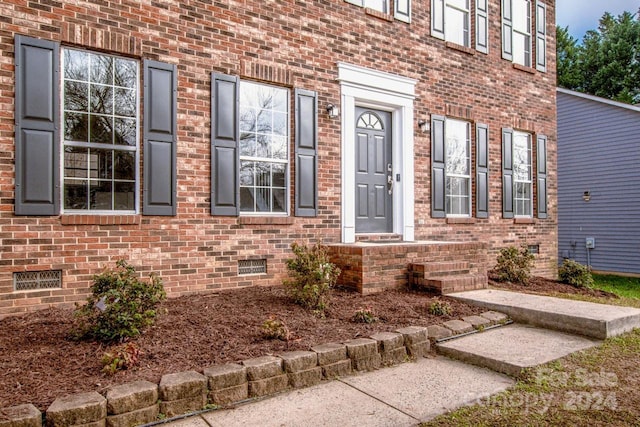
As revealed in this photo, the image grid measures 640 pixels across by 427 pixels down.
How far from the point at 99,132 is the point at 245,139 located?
1721mm

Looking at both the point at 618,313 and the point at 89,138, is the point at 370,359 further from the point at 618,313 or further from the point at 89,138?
the point at 89,138

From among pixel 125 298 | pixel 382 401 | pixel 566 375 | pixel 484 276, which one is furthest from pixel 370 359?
pixel 484 276

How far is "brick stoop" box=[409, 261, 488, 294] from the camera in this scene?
18.4 ft

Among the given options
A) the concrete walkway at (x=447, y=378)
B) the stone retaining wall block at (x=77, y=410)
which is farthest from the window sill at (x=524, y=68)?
the stone retaining wall block at (x=77, y=410)

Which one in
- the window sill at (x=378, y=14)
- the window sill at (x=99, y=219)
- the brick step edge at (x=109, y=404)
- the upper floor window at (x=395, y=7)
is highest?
the upper floor window at (x=395, y=7)

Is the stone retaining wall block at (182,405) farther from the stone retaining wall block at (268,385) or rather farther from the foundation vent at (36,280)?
the foundation vent at (36,280)

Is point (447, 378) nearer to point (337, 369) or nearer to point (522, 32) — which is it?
point (337, 369)

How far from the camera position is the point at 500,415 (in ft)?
8.91

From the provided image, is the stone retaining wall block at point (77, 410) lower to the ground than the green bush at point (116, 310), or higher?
lower

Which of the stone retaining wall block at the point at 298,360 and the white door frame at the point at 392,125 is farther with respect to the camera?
the white door frame at the point at 392,125

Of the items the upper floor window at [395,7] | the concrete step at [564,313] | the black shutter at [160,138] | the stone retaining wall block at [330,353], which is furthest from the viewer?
the upper floor window at [395,7]

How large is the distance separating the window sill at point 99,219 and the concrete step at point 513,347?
3421 mm

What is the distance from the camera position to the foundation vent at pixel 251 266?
5.59 m

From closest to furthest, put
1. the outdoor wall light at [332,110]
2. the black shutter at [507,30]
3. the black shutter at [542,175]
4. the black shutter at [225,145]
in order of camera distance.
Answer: the black shutter at [225,145]
the outdoor wall light at [332,110]
the black shutter at [507,30]
the black shutter at [542,175]
